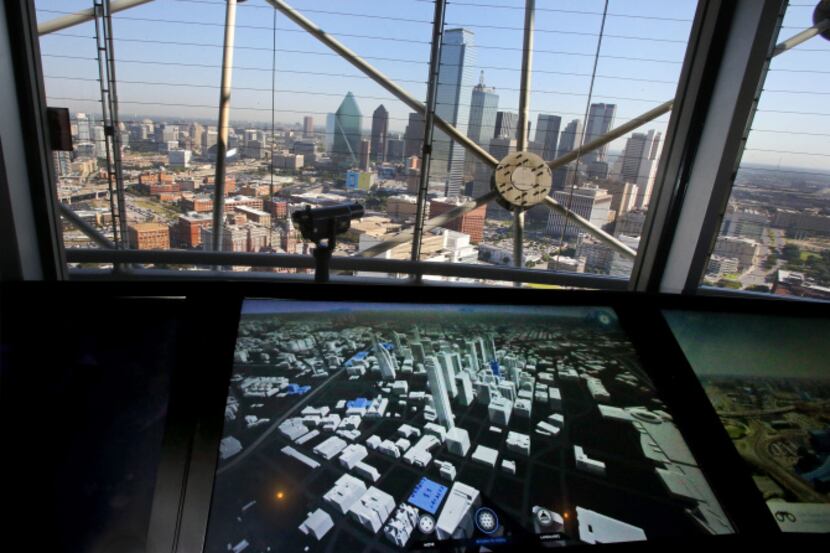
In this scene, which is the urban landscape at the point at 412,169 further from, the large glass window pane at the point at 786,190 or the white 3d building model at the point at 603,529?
the white 3d building model at the point at 603,529

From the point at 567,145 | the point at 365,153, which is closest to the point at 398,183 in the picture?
the point at 365,153

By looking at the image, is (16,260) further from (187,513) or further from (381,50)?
(381,50)

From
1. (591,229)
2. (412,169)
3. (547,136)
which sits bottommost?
(591,229)

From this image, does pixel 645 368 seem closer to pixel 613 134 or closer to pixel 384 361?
pixel 384 361

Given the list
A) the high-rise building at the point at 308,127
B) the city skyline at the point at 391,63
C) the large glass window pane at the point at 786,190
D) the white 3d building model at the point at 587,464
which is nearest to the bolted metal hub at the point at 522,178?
the city skyline at the point at 391,63

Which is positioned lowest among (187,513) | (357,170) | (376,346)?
(187,513)

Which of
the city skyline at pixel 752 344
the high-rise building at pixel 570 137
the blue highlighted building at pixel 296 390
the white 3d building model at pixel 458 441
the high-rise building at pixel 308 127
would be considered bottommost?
the white 3d building model at pixel 458 441

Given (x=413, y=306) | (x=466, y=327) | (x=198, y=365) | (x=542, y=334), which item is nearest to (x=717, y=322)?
(x=542, y=334)
